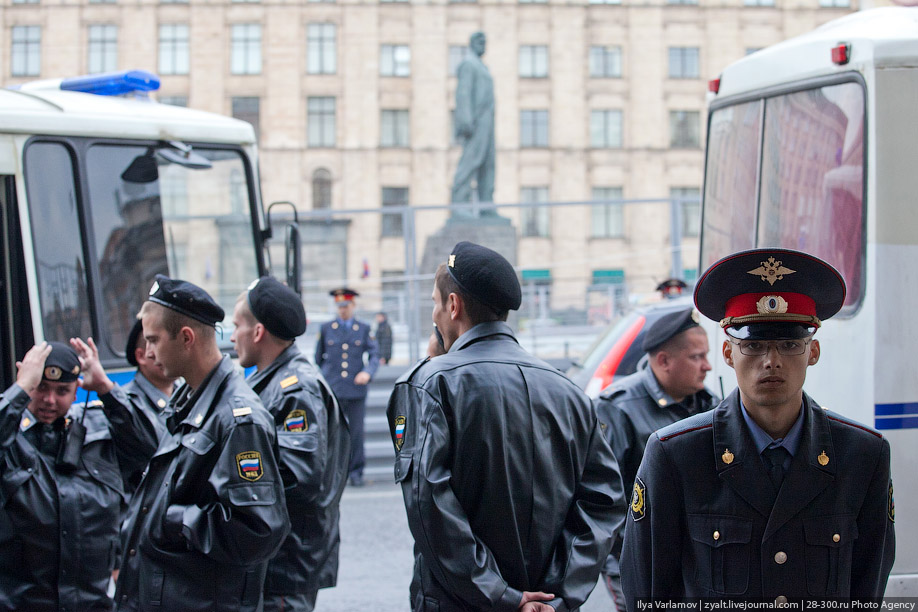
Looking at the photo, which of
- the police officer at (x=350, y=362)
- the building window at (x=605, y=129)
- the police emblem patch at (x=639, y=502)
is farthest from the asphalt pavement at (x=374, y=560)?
the building window at (x=605, y=129)

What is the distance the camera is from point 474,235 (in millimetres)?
17406

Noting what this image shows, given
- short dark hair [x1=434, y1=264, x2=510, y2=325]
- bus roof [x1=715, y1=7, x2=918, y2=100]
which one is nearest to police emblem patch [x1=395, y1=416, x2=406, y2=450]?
short dark hair [x1=434, y1=264, x2=510, y2=325]

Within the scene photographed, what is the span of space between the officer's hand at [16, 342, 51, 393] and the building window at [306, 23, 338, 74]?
44.9m

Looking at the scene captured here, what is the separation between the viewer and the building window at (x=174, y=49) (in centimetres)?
4703

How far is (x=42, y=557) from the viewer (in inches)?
160

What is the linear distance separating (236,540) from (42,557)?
60.1 inches

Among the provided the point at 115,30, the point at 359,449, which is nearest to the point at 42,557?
the point at 359,449

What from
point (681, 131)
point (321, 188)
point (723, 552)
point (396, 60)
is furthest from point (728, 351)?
point (681, 131)

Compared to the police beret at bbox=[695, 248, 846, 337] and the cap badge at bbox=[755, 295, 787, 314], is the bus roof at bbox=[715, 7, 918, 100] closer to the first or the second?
the police beret at bbox=[695, 248, 846, 337]

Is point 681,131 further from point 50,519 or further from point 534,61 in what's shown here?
point 50,519

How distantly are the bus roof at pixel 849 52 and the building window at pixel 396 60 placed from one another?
141 ft

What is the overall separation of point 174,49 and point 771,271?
48.5 meters

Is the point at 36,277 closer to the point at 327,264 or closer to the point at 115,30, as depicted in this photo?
the point at 327,264

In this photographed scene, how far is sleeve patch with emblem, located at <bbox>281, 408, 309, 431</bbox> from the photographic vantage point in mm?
3869
